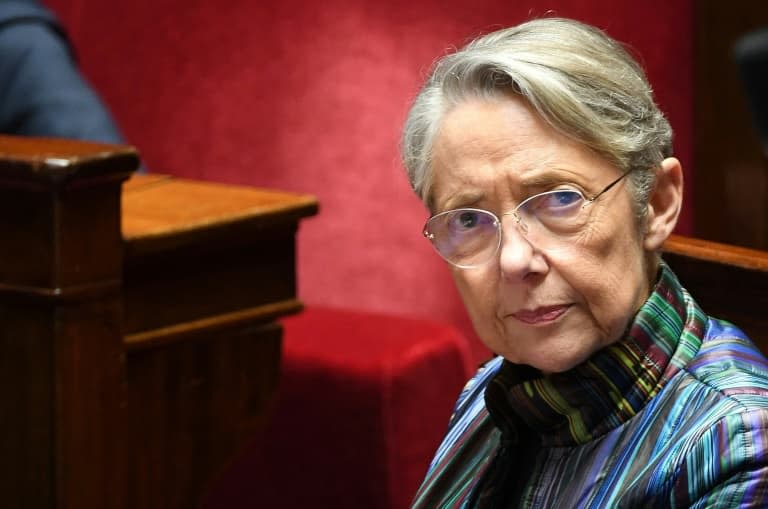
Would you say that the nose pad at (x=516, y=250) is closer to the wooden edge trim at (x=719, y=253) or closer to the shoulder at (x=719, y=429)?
the shoulder at (x=719, y=429)

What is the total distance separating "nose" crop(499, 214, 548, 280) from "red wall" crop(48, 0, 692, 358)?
1.70 m

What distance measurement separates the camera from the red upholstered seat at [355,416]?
8.50ft

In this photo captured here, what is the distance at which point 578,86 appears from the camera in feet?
3.97

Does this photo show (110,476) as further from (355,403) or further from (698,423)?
(698,423)

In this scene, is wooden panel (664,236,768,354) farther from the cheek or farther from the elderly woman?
the cheek

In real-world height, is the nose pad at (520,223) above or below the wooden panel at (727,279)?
above

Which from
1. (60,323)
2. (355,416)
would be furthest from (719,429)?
(355,416)

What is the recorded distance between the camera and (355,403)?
103 inches

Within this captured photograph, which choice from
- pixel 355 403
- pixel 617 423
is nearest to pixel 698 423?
pixel 617 423

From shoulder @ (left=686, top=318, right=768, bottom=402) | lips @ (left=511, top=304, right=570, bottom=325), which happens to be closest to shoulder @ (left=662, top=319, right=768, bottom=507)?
shoulder @ (left=686, top=318, right=768, bottom=402)

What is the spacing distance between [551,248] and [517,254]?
33mm

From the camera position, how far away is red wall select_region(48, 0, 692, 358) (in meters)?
2.96

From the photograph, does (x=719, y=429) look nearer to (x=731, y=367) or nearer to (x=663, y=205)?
(x=731, y=367)

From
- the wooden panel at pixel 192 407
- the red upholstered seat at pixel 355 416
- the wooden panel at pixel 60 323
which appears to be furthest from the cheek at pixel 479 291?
the red upholstered seat at pixel 355 416
